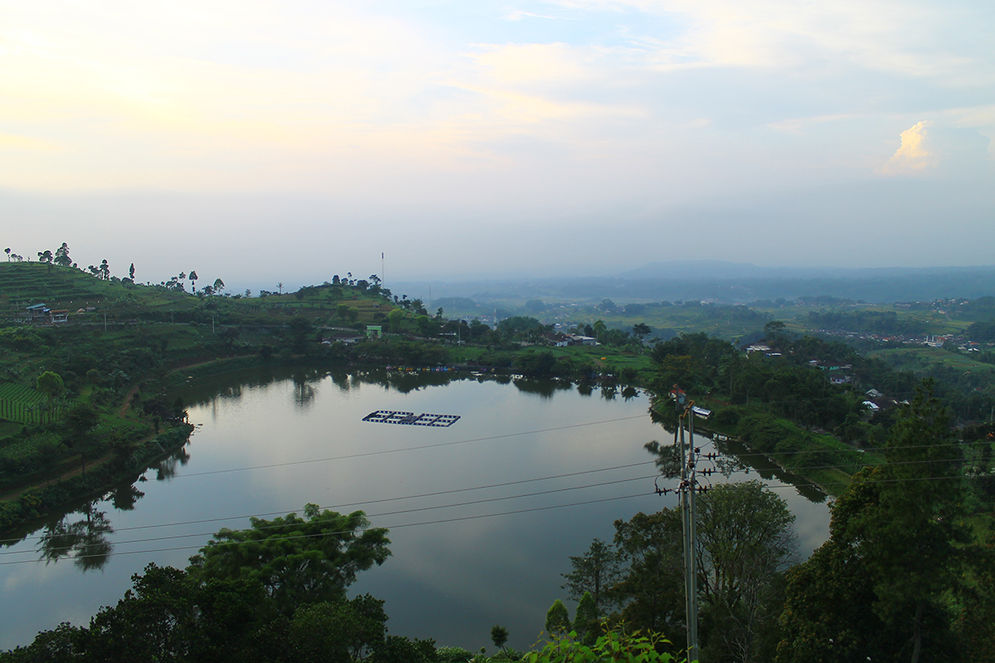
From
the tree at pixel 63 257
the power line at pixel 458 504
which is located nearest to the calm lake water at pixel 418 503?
the power line at pixel 458 504

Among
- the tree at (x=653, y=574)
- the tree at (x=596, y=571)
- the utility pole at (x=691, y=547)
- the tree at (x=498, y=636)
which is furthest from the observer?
the tree at (x=596, y=571)

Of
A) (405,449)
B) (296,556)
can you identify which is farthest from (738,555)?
(405,449)

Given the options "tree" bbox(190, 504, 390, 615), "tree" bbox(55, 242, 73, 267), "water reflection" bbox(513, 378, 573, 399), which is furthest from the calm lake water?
"tree" bbox(55, 242, 73, 267)

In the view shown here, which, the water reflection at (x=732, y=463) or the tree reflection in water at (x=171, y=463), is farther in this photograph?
the tree reflection in water at (x=171, y=463)

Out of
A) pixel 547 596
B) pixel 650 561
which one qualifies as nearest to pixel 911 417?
pixel 650 561

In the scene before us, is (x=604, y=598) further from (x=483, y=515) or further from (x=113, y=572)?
(x=113, y=572)

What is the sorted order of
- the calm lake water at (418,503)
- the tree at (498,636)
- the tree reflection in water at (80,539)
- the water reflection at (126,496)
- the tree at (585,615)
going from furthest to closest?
1. the water reflection at (126,496)
2. the tree reflection in water at (80,539)
3. the calm lake water at (418,503)
4. the tree at (498,636)
5. the tree at (585,615)

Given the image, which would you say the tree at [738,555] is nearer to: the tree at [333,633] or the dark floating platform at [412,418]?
the tree at [333,633]
